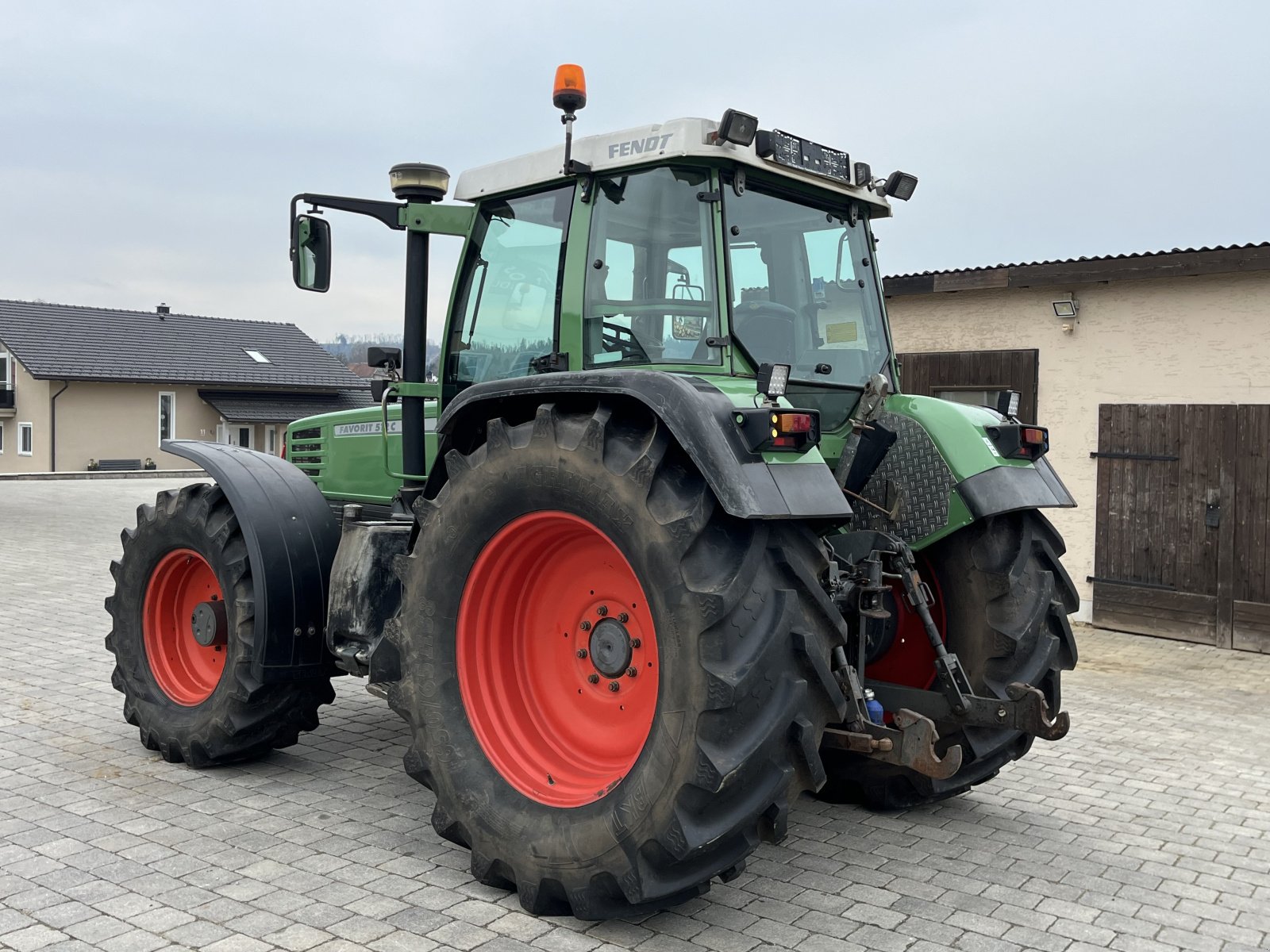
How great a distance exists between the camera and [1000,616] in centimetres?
427

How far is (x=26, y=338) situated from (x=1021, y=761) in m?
41.4

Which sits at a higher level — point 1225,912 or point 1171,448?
point 1171,448

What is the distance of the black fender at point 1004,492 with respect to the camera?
4.16 metres

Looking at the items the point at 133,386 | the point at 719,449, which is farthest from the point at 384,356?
the point at 133,386

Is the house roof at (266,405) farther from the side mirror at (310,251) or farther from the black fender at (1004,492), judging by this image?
the black fender at (1004,492)

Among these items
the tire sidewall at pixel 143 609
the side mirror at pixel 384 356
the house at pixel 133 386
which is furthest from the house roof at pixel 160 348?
the side mirror at pixel 384 356

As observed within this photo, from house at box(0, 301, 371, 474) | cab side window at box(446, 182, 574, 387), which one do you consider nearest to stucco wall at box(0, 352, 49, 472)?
house at box(0, 301, 371, 474)

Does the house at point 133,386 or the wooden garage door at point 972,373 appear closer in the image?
the wooden garage door at point 972,373

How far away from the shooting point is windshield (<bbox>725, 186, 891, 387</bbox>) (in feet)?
13.3

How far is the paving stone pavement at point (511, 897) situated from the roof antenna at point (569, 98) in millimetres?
2594

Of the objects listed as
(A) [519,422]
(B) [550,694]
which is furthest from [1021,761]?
(A) [519,422]

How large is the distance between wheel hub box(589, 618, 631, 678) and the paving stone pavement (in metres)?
0.81

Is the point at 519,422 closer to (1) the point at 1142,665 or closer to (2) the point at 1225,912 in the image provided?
(2) the point at 1225,912

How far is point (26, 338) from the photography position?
39219 millimetres
